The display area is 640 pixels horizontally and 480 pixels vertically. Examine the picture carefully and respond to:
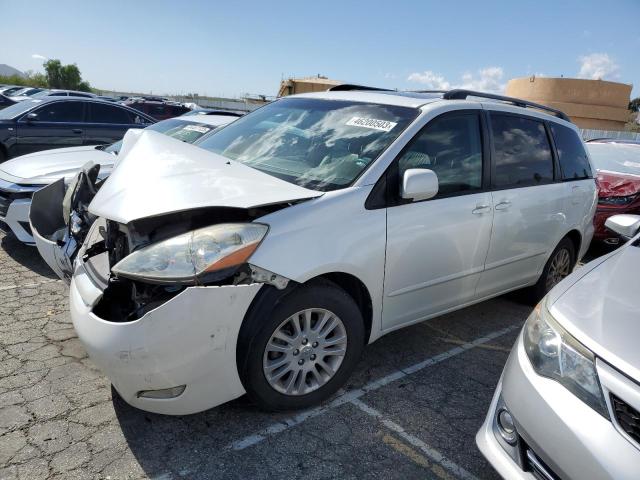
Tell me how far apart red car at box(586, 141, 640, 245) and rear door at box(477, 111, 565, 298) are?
2.37 meters

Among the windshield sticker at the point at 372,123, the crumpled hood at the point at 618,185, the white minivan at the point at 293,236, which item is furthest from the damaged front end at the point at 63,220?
the crumpled hood at the point at 618,185

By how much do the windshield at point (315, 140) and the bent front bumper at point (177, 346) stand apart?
36.6 inches

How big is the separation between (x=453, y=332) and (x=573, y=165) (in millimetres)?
1949

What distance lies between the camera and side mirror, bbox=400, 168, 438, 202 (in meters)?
2.77

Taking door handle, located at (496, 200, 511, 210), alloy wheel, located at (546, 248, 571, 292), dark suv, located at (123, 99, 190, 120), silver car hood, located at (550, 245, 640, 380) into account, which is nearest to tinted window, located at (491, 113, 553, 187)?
door handle, located at (496, 200, 511, 210)

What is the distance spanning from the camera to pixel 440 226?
3.13 meters

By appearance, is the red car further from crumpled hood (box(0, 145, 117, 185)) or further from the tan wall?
the tan wall

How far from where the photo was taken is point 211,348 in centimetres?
227

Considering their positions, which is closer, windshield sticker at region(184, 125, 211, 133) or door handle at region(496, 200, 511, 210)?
door handle at region(496, 200, 511, 210)

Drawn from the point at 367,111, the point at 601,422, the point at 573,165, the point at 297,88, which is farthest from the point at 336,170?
the point at 297,88

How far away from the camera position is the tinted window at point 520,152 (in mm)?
3621

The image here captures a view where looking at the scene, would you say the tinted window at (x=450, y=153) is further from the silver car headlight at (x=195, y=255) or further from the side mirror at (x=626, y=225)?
the silver car headlight at (x=195, y=255)

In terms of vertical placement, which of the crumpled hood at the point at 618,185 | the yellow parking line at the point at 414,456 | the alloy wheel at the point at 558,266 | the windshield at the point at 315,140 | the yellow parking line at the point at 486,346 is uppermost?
the windshield at the point at 315,140

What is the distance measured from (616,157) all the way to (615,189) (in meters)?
1.35
